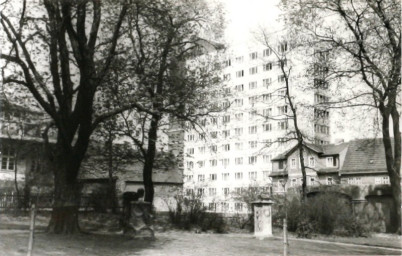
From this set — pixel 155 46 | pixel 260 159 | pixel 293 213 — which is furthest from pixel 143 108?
pixel 260 159

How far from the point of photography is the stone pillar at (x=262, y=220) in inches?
676

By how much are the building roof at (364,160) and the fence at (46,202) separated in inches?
1326

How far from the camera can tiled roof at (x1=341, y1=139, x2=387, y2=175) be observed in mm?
48772

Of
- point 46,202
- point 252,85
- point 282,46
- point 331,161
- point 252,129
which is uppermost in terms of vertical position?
point 252,85

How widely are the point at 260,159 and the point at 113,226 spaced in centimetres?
5853

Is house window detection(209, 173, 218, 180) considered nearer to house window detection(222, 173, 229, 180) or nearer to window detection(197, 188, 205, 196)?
house window detection(222, 173, 229, 180)

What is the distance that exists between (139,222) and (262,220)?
526cm

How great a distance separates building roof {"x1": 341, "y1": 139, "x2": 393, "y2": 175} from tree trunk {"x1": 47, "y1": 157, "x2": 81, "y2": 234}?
39.3m

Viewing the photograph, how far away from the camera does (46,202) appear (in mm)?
22562

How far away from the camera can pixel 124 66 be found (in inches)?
663

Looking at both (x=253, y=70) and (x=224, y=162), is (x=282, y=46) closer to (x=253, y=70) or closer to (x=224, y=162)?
(x=253, y=70)

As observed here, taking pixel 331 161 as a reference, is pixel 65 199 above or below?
below

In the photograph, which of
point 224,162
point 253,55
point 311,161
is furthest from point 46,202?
point 253,55

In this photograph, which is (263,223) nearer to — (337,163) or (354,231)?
(354,231)
